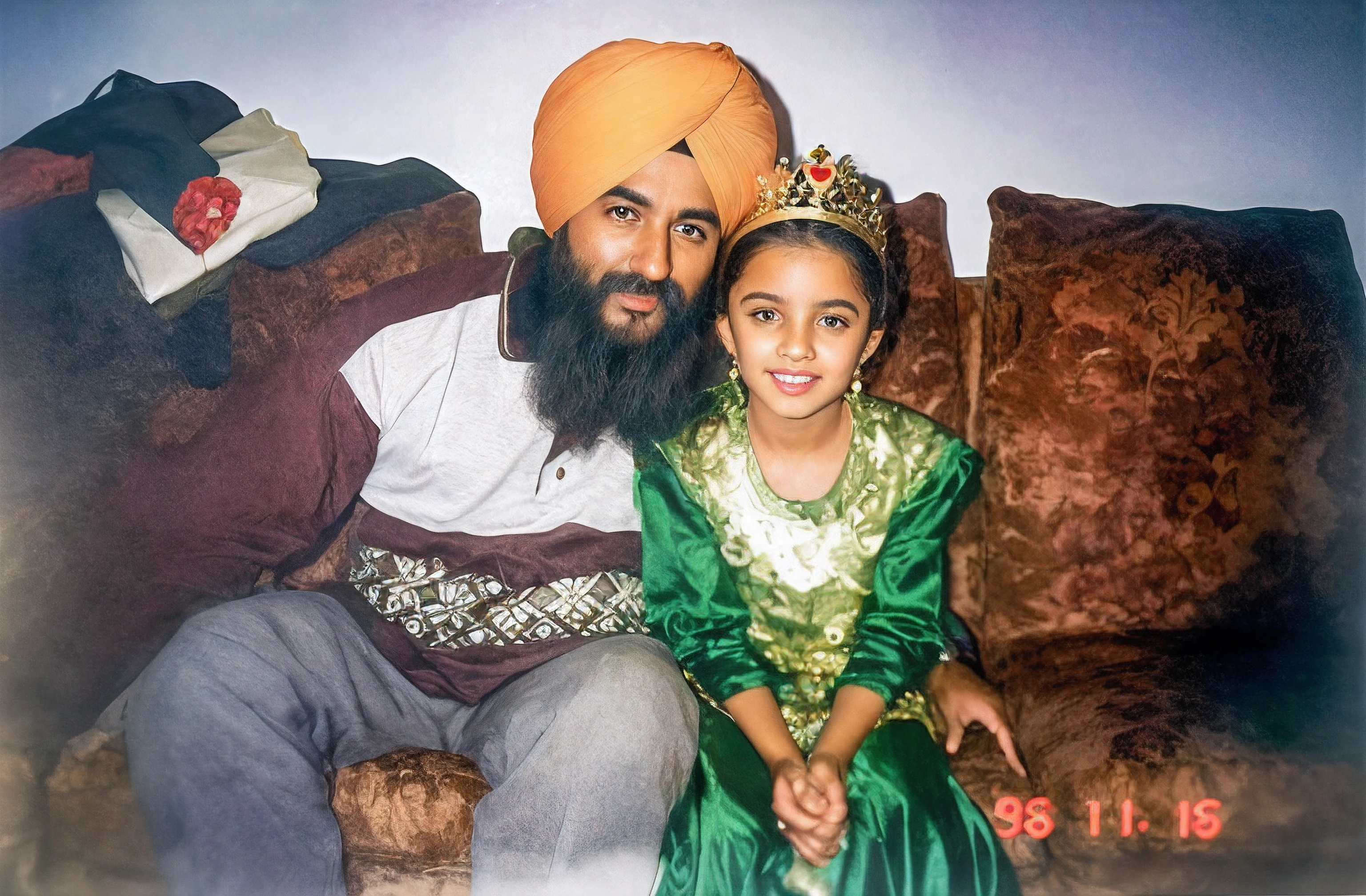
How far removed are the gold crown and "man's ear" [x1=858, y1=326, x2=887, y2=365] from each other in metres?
0.13

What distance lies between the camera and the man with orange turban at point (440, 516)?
1.64 metres

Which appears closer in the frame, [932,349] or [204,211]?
[204,211]

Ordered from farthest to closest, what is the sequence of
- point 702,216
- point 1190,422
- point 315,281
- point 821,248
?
point 1190,422 → point 315,281 → point 702,216 → point 821,248

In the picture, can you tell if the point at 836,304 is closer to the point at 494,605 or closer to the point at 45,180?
the point at 494,605

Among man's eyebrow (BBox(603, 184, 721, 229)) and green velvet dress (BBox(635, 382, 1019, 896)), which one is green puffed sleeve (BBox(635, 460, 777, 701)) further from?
man's eyebrow (BBox(603, 184, 721, 229))

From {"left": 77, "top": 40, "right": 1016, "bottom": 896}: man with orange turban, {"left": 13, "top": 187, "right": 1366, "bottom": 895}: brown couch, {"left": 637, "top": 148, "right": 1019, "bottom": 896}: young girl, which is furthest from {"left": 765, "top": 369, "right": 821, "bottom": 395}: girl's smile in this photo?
{"left": 13, "top": 187, "right": 1366, "bottom": 895}: brown couch

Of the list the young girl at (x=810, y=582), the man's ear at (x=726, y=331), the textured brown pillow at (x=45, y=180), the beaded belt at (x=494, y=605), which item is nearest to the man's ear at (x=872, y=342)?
the young girl at (x=810, y=582)

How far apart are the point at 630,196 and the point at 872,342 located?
A: 48 cm

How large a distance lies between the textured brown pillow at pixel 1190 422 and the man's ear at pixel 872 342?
48 centimetres

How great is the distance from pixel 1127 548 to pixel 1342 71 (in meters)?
1.03

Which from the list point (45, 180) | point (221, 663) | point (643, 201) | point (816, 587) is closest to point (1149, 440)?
point (816, 587)

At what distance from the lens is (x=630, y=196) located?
1761mm

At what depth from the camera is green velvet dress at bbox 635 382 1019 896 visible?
166 centimetres
